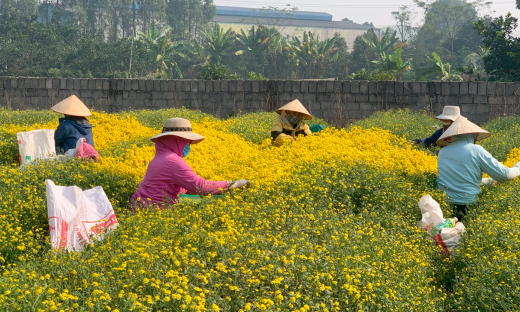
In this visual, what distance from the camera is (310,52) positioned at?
37750mm

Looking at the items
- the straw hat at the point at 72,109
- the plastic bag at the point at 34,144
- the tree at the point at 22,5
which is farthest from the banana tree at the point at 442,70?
the tree at the point at 22,5

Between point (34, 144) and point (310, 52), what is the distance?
1261 inches

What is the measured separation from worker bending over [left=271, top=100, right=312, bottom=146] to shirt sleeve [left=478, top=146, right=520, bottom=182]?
2923mm

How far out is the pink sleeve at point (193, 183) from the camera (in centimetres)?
484

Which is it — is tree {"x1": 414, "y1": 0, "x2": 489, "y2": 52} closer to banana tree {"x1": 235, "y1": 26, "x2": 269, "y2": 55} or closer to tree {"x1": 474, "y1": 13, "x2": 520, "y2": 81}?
banana tree {"x1": 235, "y1": 26, "x2": 269, "y2": 55}

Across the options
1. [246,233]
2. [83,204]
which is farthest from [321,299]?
[83,204]

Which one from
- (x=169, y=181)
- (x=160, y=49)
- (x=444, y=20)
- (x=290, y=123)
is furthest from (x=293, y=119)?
(x=444, y=20)

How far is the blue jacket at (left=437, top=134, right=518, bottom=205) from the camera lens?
5391 millimetres

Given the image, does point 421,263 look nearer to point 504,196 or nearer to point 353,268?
point 353,268

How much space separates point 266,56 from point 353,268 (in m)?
37.5

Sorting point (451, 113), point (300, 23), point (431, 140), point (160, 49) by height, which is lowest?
point (431, 140)

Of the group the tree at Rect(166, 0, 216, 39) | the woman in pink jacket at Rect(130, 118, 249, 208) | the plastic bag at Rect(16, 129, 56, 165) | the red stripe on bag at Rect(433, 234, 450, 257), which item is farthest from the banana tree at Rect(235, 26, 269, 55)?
the red stripe on bag at Rect(433, 234, 450, 257)

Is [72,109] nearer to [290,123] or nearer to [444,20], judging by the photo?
[290,123]

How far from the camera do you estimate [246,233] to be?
12.8 feet
